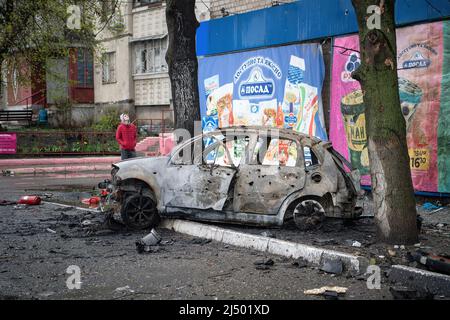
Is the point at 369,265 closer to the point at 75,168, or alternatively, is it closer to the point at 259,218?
the point at 259,218

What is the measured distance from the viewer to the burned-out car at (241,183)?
8594mm

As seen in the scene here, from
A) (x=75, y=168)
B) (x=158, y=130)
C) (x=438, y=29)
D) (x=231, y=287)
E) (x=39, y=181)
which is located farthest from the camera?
(x=158, y=130)

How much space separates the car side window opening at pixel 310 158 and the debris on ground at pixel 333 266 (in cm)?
236

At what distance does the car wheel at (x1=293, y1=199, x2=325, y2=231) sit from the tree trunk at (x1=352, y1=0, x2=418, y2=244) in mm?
1310

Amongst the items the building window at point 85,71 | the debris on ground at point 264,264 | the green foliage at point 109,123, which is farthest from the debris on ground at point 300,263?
the building window at point 85,71

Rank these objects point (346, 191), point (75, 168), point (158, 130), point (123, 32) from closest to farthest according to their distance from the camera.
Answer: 1. point (346, 191)
2. point (75, 168)
3. point (158, 130)
4. point (123, 32)

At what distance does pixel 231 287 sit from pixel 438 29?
761cm

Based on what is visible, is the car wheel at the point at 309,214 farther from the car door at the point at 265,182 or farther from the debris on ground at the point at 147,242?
the debris on ground at the point at 147,242

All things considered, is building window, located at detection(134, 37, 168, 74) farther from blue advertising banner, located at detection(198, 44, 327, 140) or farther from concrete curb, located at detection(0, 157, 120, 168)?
blue advertising banner, located at detection(198, 44, 327, 140)

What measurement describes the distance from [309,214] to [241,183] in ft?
3.72

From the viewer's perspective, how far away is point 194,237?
8688mm

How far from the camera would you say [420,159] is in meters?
11.4

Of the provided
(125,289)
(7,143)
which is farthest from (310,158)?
(7,143)
